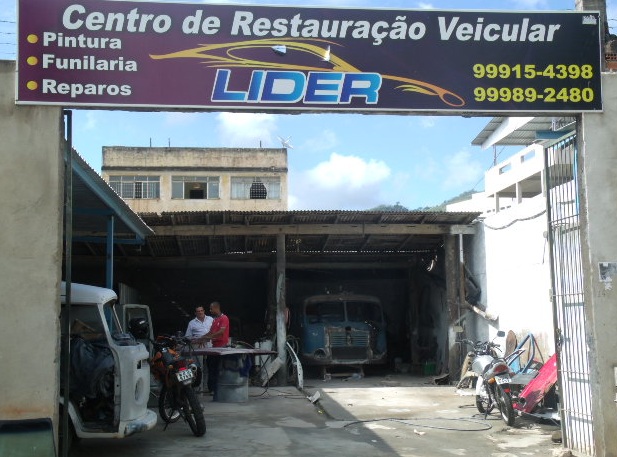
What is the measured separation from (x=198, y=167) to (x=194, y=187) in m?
1.21

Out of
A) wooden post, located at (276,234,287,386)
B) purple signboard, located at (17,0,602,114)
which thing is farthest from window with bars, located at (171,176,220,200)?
purple signboard, located at (17,0,602,114)

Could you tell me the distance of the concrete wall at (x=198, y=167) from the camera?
41.2 metres

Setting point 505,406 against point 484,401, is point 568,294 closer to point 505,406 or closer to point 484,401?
point 505,406

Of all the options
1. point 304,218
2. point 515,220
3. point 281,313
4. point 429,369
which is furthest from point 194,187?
point 515,220

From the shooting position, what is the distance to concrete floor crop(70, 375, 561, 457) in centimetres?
809

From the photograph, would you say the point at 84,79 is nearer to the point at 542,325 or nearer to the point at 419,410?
the point at 419,410

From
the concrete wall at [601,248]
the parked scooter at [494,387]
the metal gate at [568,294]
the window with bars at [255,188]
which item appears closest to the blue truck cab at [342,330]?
the parked scooter at [494,387]

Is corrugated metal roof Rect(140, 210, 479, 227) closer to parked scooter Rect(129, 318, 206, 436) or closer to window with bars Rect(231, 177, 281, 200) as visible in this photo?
parked scooter Rect(129, 318, 206, 436)

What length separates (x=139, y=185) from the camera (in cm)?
4119

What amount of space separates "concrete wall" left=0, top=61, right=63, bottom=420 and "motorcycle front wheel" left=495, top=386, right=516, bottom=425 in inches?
243

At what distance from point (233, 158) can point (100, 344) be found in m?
34.8

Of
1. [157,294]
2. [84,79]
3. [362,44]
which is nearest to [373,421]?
[362,44]

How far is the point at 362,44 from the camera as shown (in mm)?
6957

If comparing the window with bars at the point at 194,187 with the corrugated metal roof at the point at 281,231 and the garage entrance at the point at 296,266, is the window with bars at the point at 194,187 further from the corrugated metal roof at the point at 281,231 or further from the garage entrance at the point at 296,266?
the corrugated metal roof at the point at 281,231
